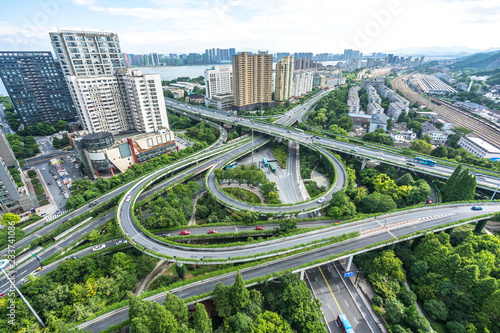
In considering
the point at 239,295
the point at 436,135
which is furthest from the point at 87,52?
the point at 436,135

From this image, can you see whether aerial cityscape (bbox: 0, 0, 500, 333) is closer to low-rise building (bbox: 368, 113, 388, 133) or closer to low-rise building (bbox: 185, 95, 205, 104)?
low-rise building (bbox: 368, 113, 388, 133)

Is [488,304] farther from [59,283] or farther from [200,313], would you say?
[59,283]

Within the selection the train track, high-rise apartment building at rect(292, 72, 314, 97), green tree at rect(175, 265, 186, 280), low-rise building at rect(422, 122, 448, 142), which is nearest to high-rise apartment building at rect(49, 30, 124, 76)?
green tree at rect(175, 265, 186, 280)

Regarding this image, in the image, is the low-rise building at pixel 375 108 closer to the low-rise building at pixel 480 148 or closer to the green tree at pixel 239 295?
the low-rise building at pixel 480 148

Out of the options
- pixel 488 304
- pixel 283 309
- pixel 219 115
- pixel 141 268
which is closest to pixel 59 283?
pixel 141 268

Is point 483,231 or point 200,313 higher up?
point 200,313
